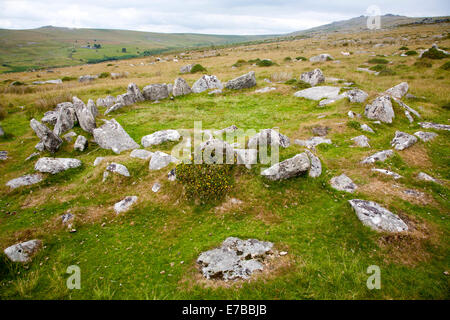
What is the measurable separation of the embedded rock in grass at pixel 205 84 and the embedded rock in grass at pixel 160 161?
20.8m

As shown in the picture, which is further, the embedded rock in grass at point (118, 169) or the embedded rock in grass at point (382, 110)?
the embedded rock in grass at point (382, 110)

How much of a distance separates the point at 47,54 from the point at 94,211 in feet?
846

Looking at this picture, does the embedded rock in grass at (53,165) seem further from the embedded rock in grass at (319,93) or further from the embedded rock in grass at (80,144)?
the embedded rock in grass at (319,93)

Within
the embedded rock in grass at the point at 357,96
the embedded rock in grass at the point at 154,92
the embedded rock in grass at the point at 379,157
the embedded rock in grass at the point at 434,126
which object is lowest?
the embedded rock in grass at the point at 379,157

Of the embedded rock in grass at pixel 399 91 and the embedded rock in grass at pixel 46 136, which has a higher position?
the embedded rock in grass at pixel 399 91

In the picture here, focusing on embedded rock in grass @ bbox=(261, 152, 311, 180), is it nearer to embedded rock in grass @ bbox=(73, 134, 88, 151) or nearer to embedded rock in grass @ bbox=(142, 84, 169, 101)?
embedded rock in grass @ bbox=(73, 134, 88, 151)

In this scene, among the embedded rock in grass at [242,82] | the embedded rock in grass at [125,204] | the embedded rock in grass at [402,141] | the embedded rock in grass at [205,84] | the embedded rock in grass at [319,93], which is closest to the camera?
the embedded rock in grass at [125,204]

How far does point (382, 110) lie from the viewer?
18.4m

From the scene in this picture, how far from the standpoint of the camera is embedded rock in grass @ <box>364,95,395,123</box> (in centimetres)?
1827

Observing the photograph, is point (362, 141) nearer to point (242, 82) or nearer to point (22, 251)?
point (22, 251)

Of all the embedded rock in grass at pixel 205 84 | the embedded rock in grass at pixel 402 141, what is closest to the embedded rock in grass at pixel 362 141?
the embedded rock in grass at pixel 402 141

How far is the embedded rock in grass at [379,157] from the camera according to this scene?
12841mm

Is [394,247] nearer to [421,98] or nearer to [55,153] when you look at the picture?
[55,153]
